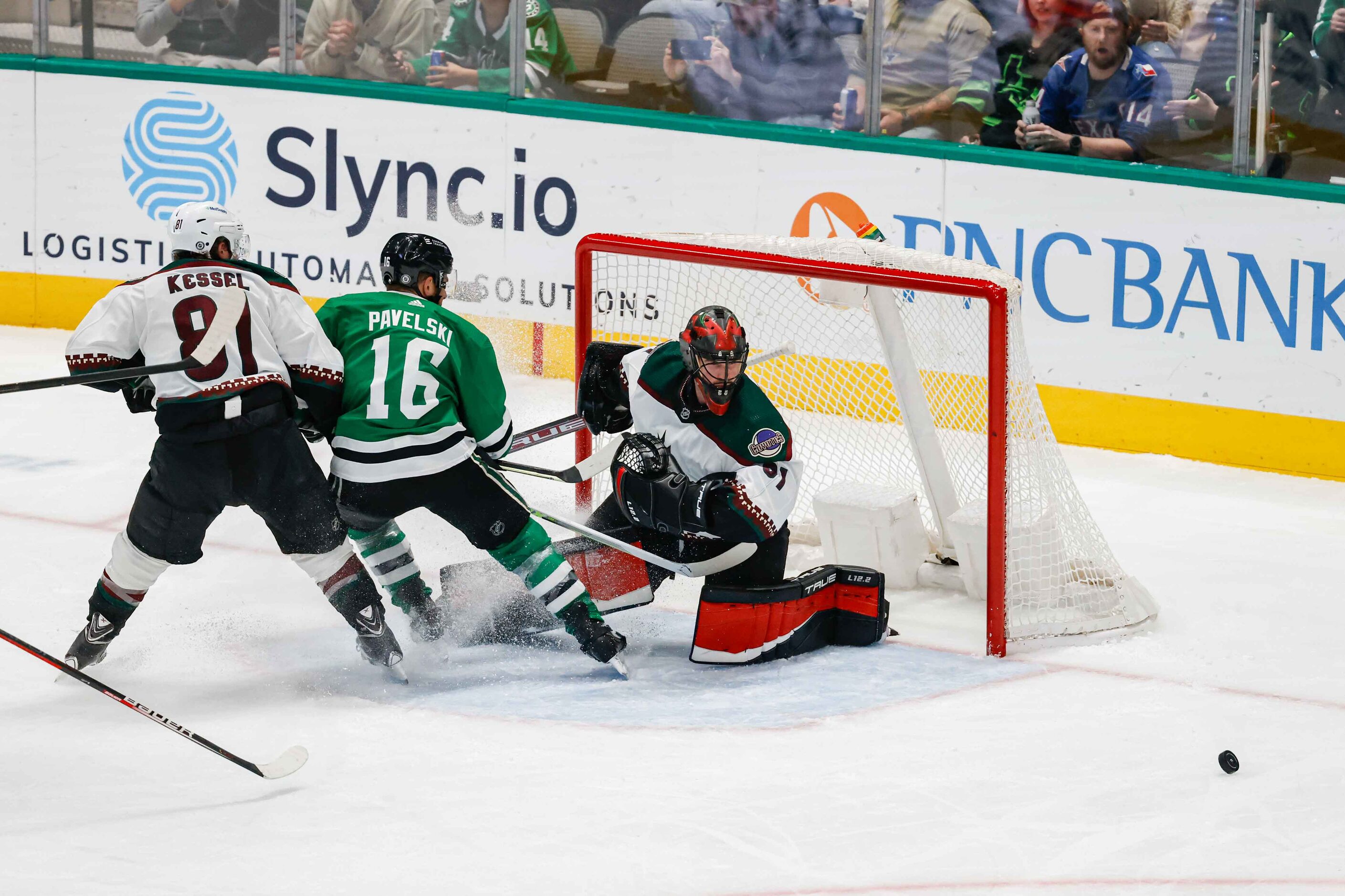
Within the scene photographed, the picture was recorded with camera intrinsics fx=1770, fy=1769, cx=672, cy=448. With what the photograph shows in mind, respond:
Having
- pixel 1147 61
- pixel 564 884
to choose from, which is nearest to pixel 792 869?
pixel 564 884

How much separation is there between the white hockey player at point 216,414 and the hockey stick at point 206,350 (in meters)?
0.02

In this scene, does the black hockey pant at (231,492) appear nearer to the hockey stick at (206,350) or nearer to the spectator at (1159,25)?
the hockey stick at (206,350)

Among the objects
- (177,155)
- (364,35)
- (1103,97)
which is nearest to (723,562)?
(1103,97)

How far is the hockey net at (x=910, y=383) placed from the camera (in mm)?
4133

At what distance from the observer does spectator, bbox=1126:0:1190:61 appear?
217 inches

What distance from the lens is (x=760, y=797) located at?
328 centimetres

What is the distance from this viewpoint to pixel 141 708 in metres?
3.35

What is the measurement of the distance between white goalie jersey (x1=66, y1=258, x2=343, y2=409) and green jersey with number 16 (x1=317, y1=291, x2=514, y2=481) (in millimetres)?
161

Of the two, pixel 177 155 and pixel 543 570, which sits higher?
pixel 177 155

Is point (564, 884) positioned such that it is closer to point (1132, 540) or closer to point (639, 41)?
point (1132, 540)

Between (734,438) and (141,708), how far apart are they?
1.38 meters

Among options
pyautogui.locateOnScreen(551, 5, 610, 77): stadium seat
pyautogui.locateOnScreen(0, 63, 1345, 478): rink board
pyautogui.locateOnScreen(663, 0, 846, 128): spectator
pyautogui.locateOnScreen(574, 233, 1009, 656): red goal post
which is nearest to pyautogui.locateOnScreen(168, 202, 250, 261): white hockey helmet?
pyautogui.locateOnScreen(574, 233, 1009, 656): red goal post

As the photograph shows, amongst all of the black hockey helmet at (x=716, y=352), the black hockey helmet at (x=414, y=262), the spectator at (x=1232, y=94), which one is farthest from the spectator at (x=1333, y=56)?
the black hockey helmet at (x=414, y=262)

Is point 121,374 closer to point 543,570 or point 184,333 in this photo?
point 184,333
